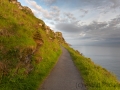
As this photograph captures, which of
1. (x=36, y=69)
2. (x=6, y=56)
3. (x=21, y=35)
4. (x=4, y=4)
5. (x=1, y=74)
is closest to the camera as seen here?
(x=1, y=74)

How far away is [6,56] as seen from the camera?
14.8 meters

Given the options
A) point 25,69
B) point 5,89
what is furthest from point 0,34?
point 5,89

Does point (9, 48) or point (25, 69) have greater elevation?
point (9, 48)

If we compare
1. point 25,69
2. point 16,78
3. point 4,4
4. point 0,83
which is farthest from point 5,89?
point 4,4

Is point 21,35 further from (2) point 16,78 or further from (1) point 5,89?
(1) point 5,89

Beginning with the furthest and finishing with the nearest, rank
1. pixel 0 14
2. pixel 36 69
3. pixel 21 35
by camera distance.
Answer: pixel 0 14 < pixel 21 35 < pixel 36 69

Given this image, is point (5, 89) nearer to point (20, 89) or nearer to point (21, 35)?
point (20, 89)

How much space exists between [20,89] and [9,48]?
520cm

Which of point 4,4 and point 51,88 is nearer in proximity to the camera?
point 51,88

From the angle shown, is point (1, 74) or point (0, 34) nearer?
point (1, 74)

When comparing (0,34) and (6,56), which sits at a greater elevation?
(0,34)

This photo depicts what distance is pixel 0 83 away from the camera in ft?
39.8

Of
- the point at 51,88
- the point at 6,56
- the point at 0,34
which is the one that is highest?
the point at 0,34

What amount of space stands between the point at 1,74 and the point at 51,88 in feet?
14.3
